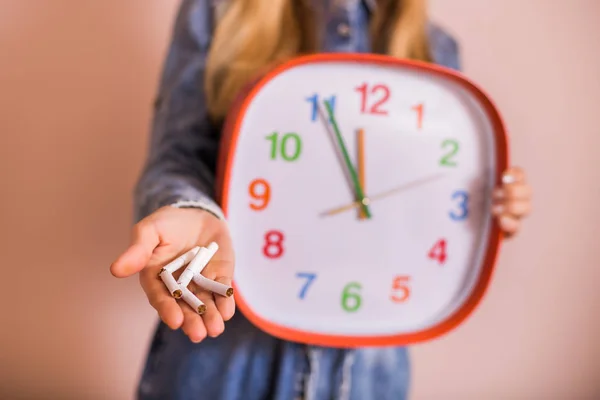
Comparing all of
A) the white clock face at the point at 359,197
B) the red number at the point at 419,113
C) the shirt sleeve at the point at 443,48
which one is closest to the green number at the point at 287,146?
the white clock face at the point at 359,197

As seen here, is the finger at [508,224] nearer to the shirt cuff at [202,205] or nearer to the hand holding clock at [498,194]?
the hand holding clock at [498,194]

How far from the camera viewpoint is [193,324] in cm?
27

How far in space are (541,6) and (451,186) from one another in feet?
1.15

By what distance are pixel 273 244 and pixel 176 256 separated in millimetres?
131

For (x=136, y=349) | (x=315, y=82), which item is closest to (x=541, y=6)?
(x=315, y=82)

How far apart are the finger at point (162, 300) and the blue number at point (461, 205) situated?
276mm

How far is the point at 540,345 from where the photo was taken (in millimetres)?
729

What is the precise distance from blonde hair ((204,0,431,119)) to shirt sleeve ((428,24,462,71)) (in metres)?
0.02

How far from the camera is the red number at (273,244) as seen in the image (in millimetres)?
426

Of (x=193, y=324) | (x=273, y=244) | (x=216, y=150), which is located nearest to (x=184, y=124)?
(x=216, y=150)

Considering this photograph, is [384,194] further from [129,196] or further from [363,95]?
[129,196]

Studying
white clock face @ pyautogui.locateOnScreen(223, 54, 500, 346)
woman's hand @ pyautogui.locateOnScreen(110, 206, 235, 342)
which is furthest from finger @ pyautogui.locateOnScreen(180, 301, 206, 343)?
white clock face @ pyautogui.locateOnScreen(223, 54, 500, 346)

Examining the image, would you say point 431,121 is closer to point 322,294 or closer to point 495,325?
point 322,294

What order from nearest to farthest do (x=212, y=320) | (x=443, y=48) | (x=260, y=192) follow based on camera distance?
(x=212, y=320) → (x=260, y=192) → (x=443, y=48)
